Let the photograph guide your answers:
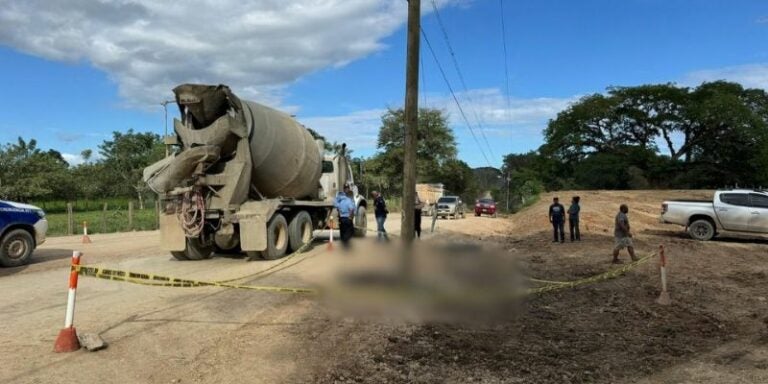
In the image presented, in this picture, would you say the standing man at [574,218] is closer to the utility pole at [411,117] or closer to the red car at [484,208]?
the utility pole at [411,117]

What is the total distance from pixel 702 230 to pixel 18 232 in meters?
20.9

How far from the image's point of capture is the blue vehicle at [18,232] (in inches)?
495

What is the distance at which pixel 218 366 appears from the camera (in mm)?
5852

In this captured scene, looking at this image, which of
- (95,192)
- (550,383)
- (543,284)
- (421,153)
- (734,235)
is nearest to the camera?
(550,383)

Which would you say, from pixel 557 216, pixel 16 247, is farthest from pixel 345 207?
pixel 557 216

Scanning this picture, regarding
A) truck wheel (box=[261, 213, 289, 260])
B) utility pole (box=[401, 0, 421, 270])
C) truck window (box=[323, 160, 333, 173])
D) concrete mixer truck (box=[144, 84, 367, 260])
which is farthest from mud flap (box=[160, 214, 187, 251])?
truck window (box=[323, 160, 333, 173])

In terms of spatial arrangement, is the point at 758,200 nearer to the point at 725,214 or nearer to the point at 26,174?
the point at 725,214

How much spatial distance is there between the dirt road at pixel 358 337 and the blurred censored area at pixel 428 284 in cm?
19

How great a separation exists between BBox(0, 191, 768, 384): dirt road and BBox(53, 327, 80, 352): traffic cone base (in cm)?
10

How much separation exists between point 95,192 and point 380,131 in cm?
3194

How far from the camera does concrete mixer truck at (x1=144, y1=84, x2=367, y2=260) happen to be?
1254 centimetres

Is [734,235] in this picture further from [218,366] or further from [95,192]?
[95,192]

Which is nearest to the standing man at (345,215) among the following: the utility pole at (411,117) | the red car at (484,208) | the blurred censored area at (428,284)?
the utility pole at (411,117)

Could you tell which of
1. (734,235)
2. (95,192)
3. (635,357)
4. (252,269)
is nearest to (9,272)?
(252,269)
